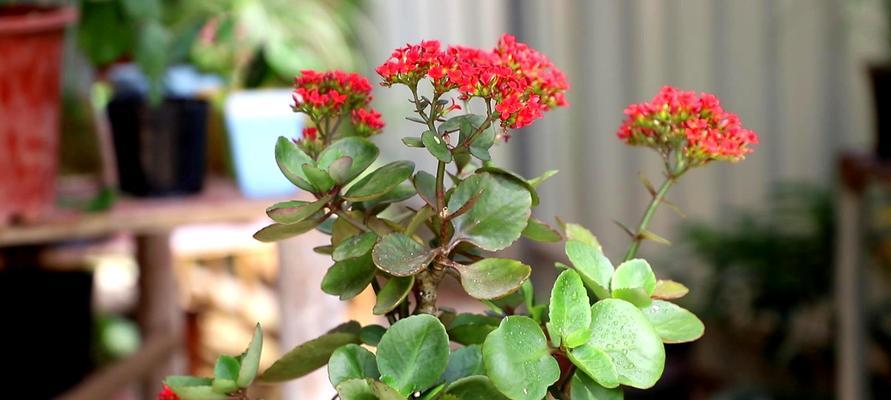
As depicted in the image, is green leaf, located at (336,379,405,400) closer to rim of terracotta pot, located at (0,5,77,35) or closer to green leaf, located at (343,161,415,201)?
green leaf, located at (343,161,415,201)

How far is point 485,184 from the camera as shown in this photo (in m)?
0.56

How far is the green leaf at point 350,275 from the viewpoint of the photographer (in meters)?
0.58

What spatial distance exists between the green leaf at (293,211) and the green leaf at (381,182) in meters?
0.02

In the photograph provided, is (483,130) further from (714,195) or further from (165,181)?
(714,195)

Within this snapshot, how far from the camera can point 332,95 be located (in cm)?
60

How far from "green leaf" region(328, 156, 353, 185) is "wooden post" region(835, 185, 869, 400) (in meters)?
Answer: 2.08

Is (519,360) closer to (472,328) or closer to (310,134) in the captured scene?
(472,328)

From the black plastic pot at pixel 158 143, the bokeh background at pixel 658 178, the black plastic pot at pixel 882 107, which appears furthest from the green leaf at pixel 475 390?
the black plastic pot at pixel 882 107

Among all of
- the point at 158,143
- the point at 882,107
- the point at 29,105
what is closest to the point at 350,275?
the point at 29,105

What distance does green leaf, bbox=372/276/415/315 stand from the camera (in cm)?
56

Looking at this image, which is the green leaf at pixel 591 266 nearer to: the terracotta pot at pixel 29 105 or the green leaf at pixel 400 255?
the green leaf at pixel 400 255

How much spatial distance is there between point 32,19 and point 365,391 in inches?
44.6

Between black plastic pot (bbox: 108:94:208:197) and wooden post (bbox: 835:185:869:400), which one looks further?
wooden post (bbox: 835:185:869:400)

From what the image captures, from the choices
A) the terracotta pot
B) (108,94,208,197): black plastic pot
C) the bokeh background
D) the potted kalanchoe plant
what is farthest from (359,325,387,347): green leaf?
the bokeh background
